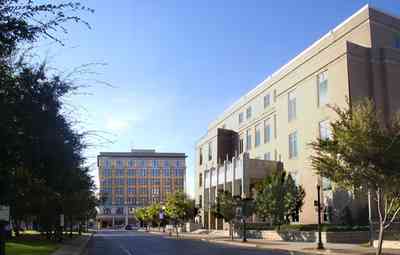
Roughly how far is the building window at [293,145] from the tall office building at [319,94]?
0.06 meters

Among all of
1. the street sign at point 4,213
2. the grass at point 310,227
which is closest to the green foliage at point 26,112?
the street sign at point 4,213

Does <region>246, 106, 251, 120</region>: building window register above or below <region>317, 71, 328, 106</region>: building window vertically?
above

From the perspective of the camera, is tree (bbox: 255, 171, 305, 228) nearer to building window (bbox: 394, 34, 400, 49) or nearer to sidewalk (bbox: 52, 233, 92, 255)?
building window (bbox: 394, 34, 400, 49)

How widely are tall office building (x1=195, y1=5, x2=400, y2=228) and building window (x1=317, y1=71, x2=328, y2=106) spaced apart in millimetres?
40

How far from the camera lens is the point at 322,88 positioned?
6469 cm

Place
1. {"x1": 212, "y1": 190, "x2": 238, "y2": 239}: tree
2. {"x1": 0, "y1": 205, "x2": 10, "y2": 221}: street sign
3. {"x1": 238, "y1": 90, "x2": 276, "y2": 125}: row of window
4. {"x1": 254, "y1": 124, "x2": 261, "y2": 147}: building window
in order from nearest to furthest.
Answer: {"x1": 0, "y1": 205, "x2": 10, "y2": 221}: street sign → {"x1": 212, "y1": 190, "x2": 238, "y2": 239}: tree → {"x1": 238, "y1": 90, "x2": 276, "y2": 125}: row of window → {"x1": 254, "y1": 124, "x2": 261, "y2": 147}: building window

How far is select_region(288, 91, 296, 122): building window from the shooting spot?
2837 inches

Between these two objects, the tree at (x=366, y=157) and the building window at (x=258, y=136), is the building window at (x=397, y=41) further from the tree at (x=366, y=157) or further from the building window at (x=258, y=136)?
the tree at (x=366, y=157)

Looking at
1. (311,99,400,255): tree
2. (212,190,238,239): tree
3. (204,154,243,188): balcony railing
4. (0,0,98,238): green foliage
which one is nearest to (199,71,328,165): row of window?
(204,154,243,188): balcony railing

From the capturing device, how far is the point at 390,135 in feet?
95.2

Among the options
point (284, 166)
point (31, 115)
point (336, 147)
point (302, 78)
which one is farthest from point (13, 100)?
point (284, 166)

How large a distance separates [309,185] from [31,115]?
5503cm

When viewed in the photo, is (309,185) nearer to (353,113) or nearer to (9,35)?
(353,113)

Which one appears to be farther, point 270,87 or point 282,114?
point 270,87
